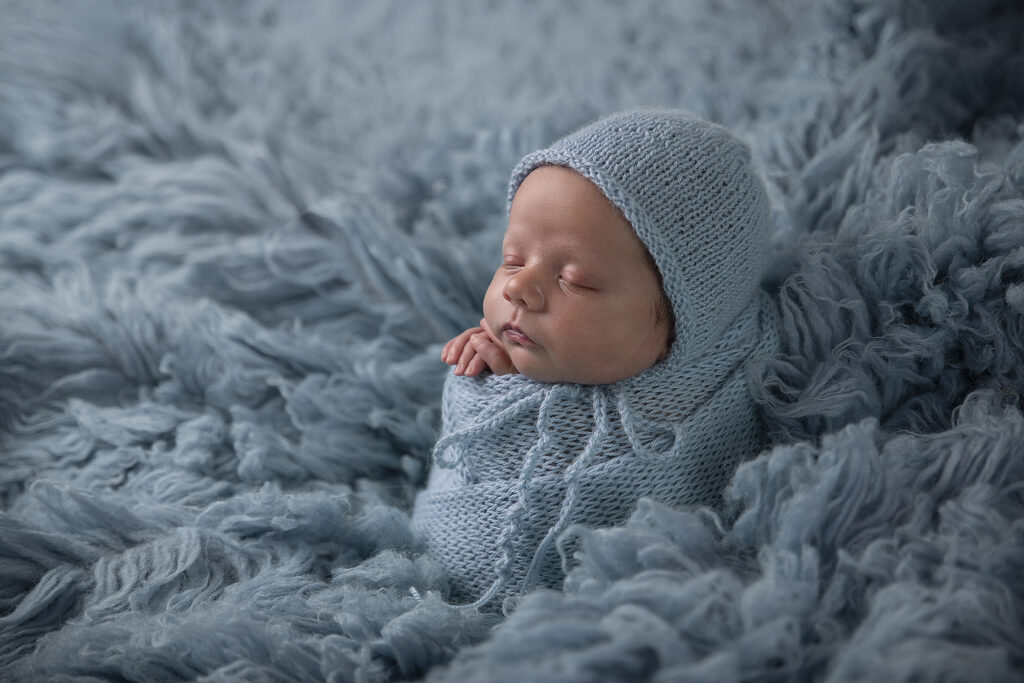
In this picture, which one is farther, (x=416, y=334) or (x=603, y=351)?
(x=416, y=334)

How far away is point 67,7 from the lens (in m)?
1.46

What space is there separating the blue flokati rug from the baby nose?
22cm

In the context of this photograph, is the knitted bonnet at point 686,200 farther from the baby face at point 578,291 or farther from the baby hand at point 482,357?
the baby hand at point 482,357

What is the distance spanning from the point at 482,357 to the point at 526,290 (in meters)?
0.12

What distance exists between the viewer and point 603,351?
33.0 inches

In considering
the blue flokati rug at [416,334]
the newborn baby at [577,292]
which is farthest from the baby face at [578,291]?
the blue flokati rug at [416,334]

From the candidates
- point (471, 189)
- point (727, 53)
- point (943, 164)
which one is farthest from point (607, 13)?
point (943, 164)

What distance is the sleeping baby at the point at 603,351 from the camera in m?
0.84

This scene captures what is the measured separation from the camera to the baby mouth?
86 centimetres

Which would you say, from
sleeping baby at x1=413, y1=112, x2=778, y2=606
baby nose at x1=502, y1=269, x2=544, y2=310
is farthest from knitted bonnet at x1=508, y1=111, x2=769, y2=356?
baby nose at x1=502, y1=269, x2=544, y2=310

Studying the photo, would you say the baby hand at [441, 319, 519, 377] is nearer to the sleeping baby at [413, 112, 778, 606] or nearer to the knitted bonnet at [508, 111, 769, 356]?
the sleeping baby at [413, 112, 778, 606]

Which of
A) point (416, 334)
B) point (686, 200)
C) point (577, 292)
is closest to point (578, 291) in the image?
point (577, 292)

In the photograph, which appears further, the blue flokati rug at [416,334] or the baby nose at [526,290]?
the baby nose at [526,290]

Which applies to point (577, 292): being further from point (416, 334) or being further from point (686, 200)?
point (416, 334)
